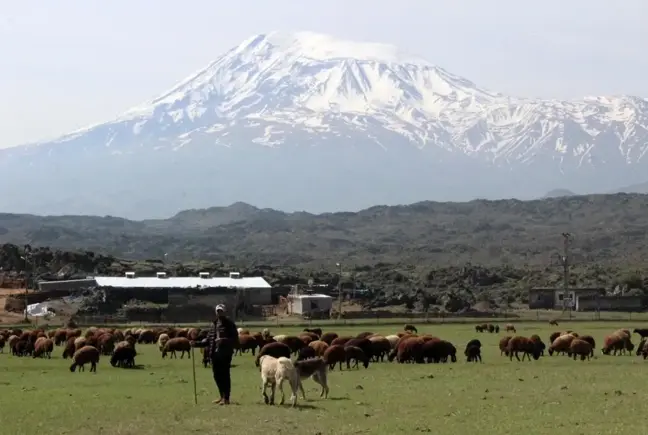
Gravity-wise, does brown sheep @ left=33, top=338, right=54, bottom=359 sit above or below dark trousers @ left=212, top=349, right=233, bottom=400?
below

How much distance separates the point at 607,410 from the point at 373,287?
95424mm

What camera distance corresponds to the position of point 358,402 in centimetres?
2006

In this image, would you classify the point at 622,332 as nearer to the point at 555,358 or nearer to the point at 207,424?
the point at 555,358

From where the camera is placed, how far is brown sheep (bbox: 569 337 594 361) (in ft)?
113

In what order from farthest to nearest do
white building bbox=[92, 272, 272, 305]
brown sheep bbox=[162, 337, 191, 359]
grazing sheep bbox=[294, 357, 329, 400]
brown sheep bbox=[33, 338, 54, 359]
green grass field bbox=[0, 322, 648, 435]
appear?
white building bbox=[92, 272, 272, 305] → brown sheep bbox=[162, 337, 191, 359] → brown sheep bbox=[33, 338, 54, 359] → grazing sheep bbox=[294, 357, 329, 400] → green grass field bbox=[0, 322, 648, 435]

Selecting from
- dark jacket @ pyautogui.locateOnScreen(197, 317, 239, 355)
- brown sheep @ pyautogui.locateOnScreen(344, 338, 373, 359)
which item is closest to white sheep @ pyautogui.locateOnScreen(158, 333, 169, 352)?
brown sheep @ pyautogui.locateOnScreen(344, 338, 373, 359)

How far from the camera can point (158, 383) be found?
2541cm

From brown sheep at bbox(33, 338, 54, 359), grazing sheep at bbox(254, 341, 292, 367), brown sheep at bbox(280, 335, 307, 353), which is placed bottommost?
brown sheep at bbox(33, 338, 54, 359)

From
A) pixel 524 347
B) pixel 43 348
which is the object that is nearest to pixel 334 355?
pixel 524 347

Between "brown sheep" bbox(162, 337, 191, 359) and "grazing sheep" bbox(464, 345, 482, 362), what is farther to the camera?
"brown sheep" bbox(162, 337, 191, 359)

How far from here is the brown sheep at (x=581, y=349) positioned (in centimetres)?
3453

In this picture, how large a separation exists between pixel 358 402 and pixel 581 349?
54.5 ft

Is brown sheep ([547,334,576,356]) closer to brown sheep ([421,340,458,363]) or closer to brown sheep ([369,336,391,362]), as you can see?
brown sheep ([421,340,458,363])

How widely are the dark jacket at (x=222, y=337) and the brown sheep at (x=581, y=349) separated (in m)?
17.7
